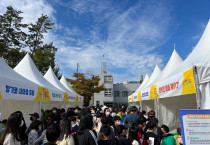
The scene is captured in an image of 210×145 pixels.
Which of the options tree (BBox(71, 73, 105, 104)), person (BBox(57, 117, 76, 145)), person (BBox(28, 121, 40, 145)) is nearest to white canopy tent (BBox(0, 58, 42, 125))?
person (BBox(28, 121, 40, 145))

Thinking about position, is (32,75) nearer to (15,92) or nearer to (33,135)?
(15,92)

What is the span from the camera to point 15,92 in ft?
18.6

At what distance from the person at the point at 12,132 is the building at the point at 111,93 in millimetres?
39901

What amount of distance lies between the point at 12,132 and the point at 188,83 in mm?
3672

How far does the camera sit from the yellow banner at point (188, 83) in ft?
12.2

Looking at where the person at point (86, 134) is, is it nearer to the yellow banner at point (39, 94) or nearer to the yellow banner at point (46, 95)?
the yellow banner at point (39, 94)

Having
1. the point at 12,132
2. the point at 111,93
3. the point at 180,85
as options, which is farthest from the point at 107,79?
the point at 12,132

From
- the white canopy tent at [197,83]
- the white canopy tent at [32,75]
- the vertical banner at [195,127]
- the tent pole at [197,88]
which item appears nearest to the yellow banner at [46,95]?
the white canopy tent at [32,75]

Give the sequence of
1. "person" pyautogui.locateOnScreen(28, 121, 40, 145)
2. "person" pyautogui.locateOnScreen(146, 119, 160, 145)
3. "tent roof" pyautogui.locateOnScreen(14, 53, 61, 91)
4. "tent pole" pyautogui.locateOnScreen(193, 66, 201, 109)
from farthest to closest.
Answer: "tent roof" pyautogui.locateOnScreen(14, 53, 61, 91) < "person" pyautogui.locateOnScreen(28, 121, 40, 145) < "tent pole" pyautogui.locateOnScreen(193, 66, 201, 109) < "person" pyautogui.locateOnScreen(146, 119, 160, 145)

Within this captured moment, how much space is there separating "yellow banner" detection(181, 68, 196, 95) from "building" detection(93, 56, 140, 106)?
38.6 meters

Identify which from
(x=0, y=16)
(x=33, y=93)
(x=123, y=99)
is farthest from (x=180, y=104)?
(x=123, y=99)

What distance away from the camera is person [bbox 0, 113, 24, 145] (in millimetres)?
2602

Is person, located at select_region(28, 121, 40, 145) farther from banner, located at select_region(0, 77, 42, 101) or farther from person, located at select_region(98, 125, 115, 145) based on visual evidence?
person, located at select_region(98, 125, 115, 145)

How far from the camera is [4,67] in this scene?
6137 millimetres
